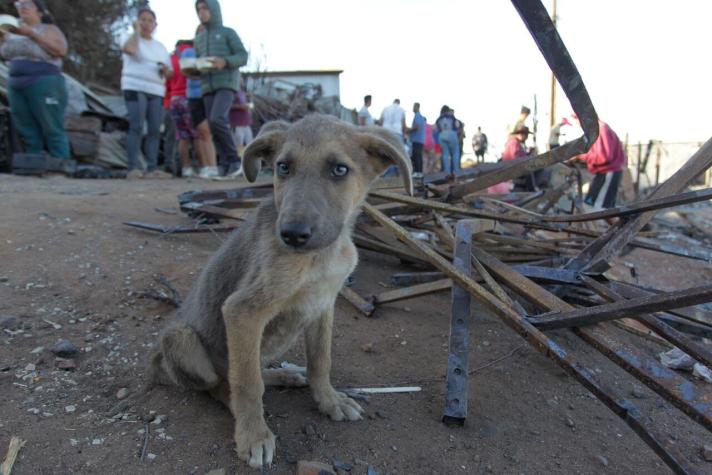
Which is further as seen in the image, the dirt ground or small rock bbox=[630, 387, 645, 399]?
small rock bbox=[630, 387, 645, 399]

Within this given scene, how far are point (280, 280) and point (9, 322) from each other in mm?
2036

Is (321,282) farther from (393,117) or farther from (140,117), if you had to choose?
(393,117)

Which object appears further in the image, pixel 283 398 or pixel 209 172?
pixel 209 172

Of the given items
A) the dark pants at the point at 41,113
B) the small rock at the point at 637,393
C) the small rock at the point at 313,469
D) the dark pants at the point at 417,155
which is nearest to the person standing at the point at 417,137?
the dark pants at the point at 417,155

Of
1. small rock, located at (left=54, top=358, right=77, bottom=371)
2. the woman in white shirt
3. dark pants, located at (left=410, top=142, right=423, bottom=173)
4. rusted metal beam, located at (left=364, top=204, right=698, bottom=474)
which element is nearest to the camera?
rusted metal beam, located at (left=364, top=204, right=698, bottom=474)

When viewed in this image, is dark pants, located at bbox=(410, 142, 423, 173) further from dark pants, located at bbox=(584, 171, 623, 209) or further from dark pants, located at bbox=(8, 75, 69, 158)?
dark pants, located at bbox=(8, 75, 69, 158)

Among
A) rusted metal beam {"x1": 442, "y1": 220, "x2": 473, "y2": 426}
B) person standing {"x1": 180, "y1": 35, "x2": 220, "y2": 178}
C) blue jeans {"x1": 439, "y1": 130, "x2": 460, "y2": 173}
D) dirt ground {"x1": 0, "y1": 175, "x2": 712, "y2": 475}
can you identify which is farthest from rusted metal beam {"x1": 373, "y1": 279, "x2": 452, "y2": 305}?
blue jeans {"x1": 439, "y1": 130, "x2": 460, "y2": 173}

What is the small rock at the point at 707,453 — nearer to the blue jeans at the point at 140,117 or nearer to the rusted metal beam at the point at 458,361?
the rusted metal beam at the point at 458,361

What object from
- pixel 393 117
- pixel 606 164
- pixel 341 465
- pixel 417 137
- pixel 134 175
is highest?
pixel 393 117

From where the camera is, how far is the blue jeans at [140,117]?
813 cm

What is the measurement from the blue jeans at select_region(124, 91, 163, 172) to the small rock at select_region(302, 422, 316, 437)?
7362mm

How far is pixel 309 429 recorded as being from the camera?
2.42 metres

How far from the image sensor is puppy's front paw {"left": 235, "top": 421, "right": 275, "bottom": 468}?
6.94 feet

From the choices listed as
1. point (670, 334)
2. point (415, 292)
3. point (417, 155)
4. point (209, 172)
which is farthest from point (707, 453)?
point (417, 155)
